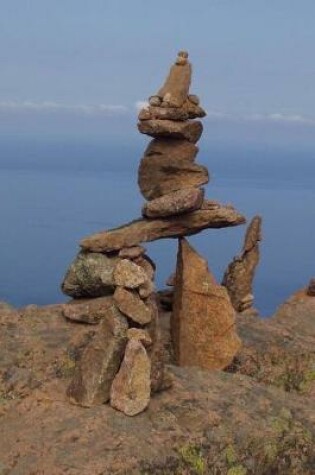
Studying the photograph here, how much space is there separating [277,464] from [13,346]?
33.8 ft

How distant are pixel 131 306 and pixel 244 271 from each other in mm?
18271

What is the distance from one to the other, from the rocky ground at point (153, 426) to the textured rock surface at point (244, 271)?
44.8 ft

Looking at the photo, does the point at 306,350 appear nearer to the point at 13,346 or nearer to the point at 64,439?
the point at 13,346

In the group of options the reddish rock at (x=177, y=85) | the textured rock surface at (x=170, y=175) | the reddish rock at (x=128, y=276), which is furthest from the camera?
the textured rock surface at (x=170, y=175)

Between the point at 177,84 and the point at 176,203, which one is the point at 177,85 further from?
the point at 176,203

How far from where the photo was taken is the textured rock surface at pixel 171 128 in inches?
1099

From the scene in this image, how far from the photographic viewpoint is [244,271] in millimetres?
37125

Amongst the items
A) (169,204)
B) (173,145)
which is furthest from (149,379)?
(173,145)

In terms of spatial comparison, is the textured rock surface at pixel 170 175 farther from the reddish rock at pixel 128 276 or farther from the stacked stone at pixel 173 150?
the reddish rock at pixel 128 276

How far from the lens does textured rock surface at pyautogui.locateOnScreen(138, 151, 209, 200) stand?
94.1ft

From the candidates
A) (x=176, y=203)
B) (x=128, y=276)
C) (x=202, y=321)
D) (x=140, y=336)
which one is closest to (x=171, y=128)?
(x=176, y=203)

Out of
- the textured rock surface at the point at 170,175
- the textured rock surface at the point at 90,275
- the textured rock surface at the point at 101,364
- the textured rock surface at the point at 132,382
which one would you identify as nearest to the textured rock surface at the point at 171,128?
the textured rock surface at the point at 170,175

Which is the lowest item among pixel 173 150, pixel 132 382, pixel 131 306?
pixel 132 382

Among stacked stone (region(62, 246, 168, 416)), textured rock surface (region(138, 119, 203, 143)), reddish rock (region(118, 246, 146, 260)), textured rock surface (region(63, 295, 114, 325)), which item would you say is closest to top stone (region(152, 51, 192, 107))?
textured rock surface (region(138, 119, 203, 143))
